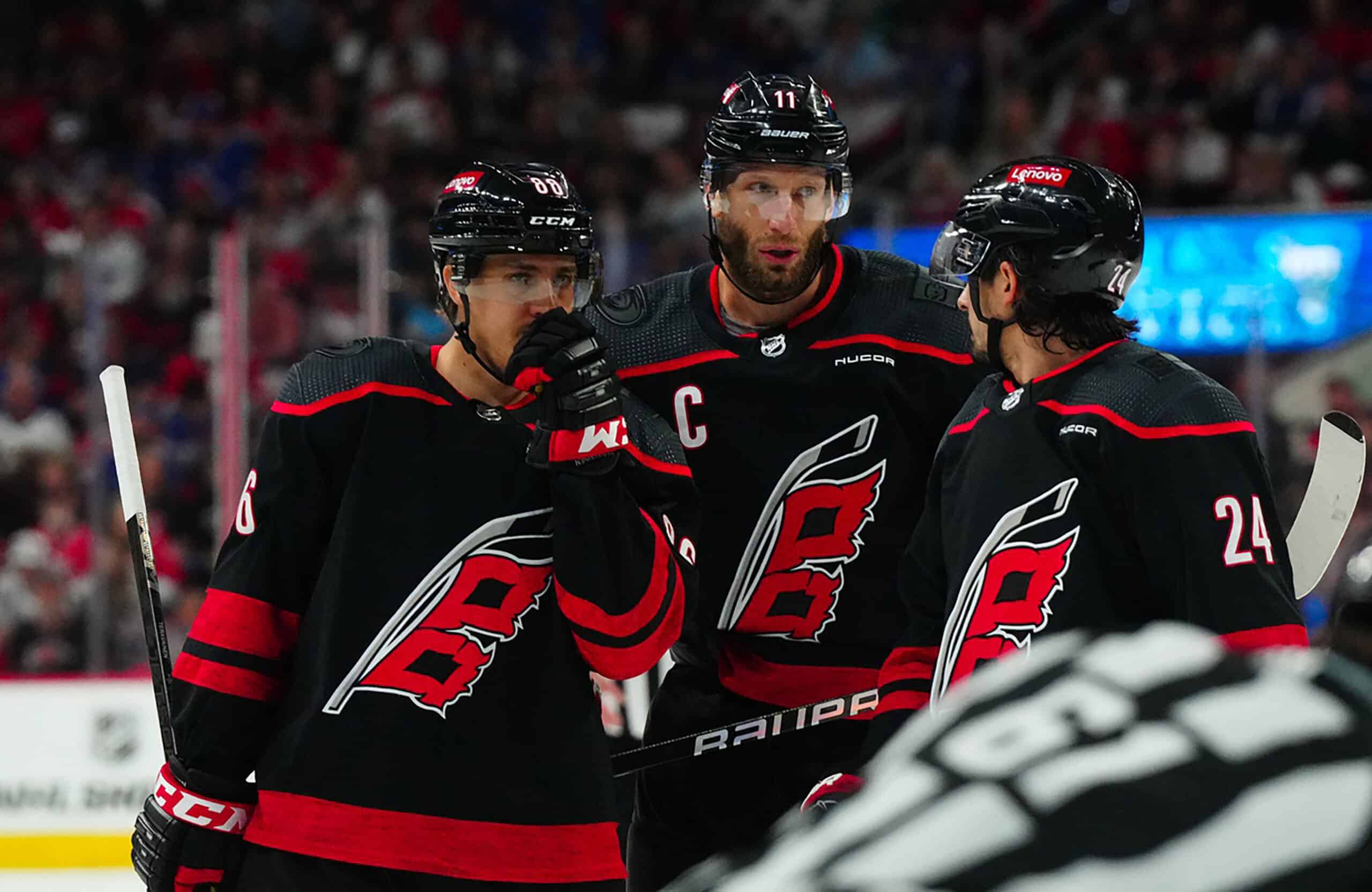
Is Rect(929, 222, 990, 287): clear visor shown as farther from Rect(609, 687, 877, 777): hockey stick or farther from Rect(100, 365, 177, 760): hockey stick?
Rect(100, 365, 177, 760): hockey stick

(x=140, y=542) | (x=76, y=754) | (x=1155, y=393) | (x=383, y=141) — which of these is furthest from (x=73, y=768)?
(x=383, y=141)

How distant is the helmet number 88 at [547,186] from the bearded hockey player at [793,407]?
46 centimetres

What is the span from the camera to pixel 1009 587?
2010mm

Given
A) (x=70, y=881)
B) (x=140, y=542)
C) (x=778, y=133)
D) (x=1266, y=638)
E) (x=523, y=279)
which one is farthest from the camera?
(x=70, y=881)

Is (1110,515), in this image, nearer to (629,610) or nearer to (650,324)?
(629,610)

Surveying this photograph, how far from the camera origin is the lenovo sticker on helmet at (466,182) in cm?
223

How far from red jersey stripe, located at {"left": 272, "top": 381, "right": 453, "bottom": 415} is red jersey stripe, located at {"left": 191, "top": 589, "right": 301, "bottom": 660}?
0.23 m

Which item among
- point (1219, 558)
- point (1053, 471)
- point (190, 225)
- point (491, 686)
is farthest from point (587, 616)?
point (190, 225)

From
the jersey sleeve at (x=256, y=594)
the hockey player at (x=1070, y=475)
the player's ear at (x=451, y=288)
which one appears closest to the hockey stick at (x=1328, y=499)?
the hockey player at (x=1070, y=475)

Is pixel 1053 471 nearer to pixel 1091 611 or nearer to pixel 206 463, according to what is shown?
pixel 1091 611

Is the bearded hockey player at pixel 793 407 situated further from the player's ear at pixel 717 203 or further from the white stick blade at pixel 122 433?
the white stick blade at pixel 122 433

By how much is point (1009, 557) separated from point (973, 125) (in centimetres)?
692

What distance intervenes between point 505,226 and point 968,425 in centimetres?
59

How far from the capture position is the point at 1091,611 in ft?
6.39
